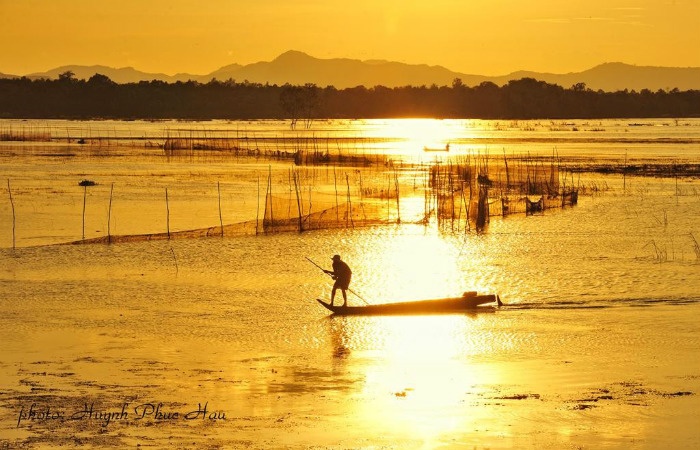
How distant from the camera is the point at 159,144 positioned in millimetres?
74188

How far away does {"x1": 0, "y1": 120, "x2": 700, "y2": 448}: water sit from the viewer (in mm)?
10938

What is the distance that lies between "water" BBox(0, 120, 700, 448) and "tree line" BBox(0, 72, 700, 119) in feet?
423

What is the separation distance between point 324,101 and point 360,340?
177 metres

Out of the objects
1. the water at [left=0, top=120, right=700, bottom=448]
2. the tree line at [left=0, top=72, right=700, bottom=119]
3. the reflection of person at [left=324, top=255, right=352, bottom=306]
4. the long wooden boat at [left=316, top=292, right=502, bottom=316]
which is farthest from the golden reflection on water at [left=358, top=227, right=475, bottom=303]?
the tree line at [left=0, top=72, right=700, bottom=119]

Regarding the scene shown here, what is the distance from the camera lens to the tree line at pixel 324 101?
164 meters

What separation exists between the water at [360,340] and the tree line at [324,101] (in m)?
129

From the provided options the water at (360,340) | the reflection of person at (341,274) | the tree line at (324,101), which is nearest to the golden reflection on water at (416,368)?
the water at (360,340)

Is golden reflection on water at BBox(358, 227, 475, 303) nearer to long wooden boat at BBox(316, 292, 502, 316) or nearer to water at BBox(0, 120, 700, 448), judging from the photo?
water at BBox(0, 120, 700, 448)

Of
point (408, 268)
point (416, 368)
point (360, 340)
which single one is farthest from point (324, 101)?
point (416, 368)

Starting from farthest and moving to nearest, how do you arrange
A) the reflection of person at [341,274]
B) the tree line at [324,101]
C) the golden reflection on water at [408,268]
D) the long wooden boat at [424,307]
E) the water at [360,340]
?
the tree line at [324,101]
the golden reflection on water at [408,268]
the reflection of person at [341,274]
the long wooden boat at [424,307]
the water at [360,340]

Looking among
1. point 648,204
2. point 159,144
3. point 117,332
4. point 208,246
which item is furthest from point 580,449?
point 159,144

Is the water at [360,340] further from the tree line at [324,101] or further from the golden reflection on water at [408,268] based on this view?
the tree line at [324,101]

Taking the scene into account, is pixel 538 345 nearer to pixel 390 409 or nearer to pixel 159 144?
pixel 390 409

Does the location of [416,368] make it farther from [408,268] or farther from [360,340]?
[408,268]
